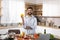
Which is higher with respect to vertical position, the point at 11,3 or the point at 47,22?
the point at 11,3

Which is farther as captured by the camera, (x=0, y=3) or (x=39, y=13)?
(x=39, y=13)

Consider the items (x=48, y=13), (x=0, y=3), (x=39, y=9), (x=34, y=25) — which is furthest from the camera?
(x=39, y=9)

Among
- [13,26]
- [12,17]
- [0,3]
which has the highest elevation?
[0,3]

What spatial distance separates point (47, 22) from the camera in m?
6.68

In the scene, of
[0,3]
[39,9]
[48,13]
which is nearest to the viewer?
[0,3]

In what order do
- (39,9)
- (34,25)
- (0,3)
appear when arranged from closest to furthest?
(34,25)
(0,3)
(39,9)

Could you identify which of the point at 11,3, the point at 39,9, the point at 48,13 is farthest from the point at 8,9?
the point at 39,9

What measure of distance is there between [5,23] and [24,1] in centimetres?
141

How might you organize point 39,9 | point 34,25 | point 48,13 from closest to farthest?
point 34,25 → point 48,13 → point 39,9

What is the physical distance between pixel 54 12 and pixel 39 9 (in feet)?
Answer: 6.64

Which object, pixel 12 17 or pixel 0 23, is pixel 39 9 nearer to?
pixel 12 17

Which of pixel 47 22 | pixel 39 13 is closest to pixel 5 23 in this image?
pixel 47 22

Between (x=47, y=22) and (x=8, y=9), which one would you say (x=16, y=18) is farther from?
(x=47, y=22)

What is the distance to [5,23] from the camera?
6344mm
